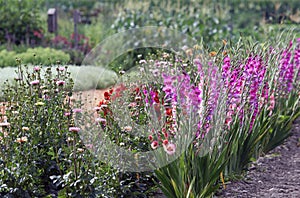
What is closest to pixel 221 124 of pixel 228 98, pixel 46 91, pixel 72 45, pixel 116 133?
pixel 228 98

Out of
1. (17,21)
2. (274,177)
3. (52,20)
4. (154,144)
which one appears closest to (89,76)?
(274,177)

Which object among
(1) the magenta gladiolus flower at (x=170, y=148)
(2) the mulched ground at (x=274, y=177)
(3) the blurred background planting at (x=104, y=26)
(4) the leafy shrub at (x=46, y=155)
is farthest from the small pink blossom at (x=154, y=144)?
(3) the blurred background planting at (x=104, y=26)

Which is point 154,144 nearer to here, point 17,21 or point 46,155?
point 46,155

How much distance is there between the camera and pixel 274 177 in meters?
4.22

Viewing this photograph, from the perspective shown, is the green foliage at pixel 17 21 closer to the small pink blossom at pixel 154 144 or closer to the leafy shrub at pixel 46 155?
the leafy shrub at pixel 46 155

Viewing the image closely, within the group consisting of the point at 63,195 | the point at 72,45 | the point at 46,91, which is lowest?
the point at 72,45

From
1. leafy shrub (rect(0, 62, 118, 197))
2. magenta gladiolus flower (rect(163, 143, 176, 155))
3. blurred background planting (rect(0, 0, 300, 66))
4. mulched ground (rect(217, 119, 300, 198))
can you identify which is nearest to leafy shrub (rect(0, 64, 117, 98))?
blurred background planting (rect(0, 0, 300, 66))

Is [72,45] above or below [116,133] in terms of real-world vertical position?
below

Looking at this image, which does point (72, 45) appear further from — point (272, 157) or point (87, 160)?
point (87, 160)

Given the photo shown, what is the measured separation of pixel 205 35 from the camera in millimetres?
9633

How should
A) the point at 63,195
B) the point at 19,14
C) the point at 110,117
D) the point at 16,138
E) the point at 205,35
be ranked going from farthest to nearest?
the point at 19,14 < the point at 205,35 < the point at 110,117 < the point at 16,138 < the point at 63,195

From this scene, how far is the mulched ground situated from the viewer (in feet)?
12.6

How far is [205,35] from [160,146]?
6.49m

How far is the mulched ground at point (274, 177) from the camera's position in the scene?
384 centimetres
